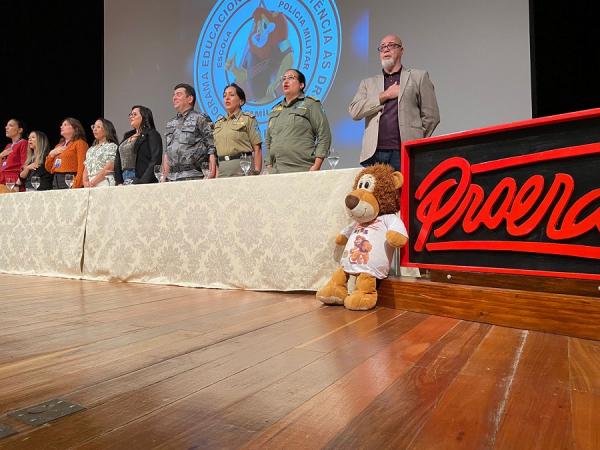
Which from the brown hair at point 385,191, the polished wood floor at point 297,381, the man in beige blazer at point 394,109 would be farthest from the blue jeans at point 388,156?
the polished wood floor at point 297,381

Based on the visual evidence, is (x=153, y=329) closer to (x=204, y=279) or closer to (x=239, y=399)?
(x=239, y=399)

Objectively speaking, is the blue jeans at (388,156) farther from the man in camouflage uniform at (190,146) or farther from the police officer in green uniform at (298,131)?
the man in camouflage uniform at (190,146)

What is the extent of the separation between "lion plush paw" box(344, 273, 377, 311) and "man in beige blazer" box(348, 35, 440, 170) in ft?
3.22

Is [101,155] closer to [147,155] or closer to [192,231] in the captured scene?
[147,155]

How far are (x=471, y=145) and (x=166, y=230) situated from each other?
58.0 inches

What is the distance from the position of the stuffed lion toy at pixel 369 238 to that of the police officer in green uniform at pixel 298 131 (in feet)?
3.35

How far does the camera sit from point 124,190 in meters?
2.44

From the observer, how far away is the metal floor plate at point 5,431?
0.66 meters

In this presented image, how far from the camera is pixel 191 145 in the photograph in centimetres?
290

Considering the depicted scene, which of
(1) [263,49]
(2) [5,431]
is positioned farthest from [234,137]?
(2) [5,431]

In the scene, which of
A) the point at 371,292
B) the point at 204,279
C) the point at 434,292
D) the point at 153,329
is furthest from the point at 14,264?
the point at 434,292

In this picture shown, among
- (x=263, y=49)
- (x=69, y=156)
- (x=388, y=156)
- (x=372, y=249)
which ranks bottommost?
(x=372, y=249)

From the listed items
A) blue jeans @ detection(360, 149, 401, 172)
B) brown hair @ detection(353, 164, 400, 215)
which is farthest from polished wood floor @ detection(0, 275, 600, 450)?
blue jeans @ detection(360, 149, 401, 172)

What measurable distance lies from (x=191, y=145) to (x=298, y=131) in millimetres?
688
